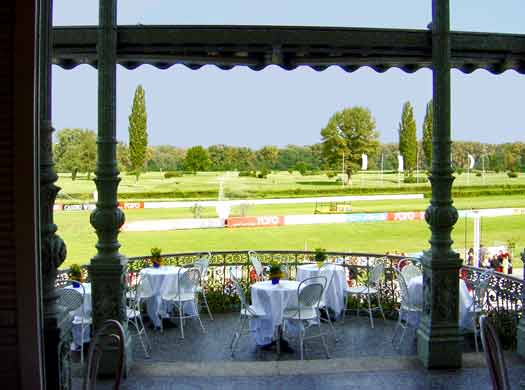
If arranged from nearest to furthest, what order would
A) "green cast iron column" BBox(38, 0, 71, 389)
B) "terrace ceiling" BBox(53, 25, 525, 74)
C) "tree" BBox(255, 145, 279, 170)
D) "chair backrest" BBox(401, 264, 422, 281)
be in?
"green cast iron column" BBox(38, 0, 71, 389)
"terrace ceiling" BBox(53, 25, 525, 74)
"chair backrest" BBox(401, 264, 422, 281)
"tree" BBox(255, 145, 279, 170)

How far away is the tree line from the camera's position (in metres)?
53.8

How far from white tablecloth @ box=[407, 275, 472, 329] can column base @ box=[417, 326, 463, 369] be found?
1.52 m

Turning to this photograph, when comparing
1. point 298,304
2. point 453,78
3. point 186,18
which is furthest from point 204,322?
point 186,18

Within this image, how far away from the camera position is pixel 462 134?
48.4 metres

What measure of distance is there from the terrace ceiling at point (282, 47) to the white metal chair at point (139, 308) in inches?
109

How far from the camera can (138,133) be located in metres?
52.2

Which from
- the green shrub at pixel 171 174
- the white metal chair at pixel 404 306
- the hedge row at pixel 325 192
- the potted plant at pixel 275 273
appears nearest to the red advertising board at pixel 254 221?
the hedge row at pixel 325 192

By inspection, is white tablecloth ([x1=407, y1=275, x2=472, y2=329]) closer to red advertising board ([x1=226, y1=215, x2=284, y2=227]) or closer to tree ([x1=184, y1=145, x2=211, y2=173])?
red advertising board ([x1=226, y1=215, x2=284, y2=227])

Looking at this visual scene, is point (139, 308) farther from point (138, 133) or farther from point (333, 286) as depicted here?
point (138, 133)

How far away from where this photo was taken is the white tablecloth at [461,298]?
7004 millimetres

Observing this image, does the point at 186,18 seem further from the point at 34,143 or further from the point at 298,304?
the point at 34,143

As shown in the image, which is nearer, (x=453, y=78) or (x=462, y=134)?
(x=453, y=78)

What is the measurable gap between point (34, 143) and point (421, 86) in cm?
6920

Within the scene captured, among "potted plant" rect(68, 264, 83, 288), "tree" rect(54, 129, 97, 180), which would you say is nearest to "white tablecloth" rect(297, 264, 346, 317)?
"potted plant" rect(68, 264, 83, 288)
